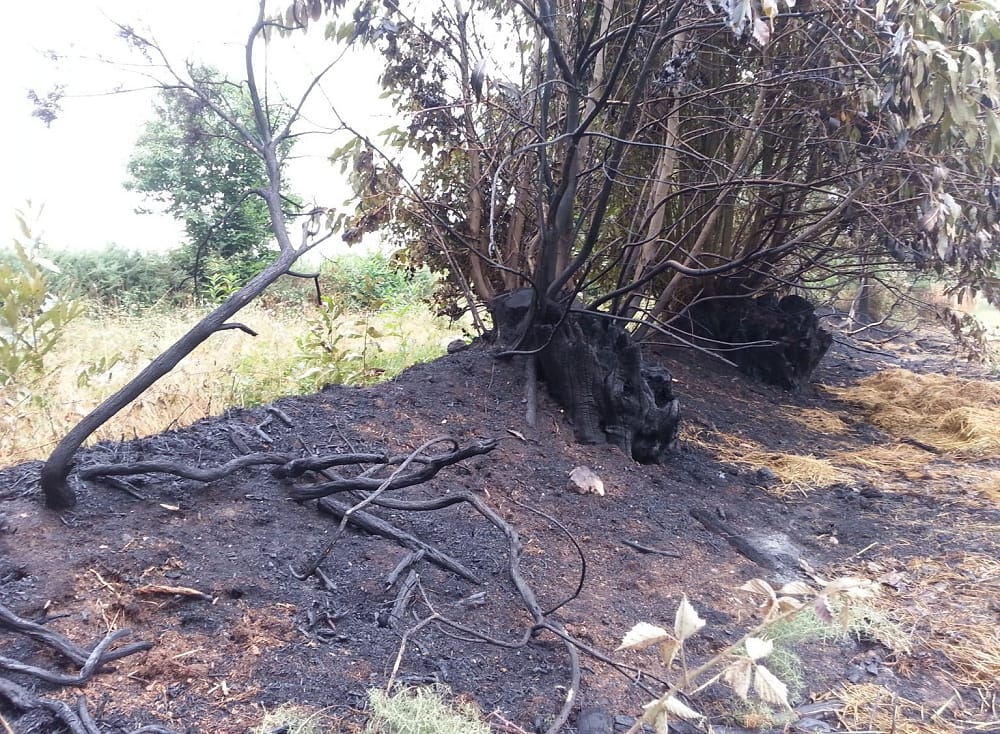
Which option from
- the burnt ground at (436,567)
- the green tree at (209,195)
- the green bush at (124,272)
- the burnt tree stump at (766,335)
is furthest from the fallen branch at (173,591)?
the green bush at (124,272)

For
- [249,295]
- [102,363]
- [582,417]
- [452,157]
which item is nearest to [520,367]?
[582,417]

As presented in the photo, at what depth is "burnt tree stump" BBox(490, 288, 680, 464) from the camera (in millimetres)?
3406

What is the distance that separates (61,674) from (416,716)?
0.73m

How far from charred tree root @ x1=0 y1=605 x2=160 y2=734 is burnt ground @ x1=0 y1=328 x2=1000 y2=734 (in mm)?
23

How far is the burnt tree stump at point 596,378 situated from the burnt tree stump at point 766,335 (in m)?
2.49

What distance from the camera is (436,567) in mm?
2131

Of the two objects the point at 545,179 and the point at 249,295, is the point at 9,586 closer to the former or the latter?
the point at 249,295

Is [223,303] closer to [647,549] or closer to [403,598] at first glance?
[403,598]

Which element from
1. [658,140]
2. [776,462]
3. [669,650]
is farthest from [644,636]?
[658,140]

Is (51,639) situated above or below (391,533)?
above

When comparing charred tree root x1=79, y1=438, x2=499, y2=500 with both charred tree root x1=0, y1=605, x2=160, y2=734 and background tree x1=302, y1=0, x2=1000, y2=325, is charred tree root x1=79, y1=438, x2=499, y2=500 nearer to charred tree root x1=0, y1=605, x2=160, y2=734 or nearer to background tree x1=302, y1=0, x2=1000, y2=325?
charred tree root x1=0, y1=605, x2=160, y2=734

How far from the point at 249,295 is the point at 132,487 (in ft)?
2.19

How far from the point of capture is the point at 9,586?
1.62 meters

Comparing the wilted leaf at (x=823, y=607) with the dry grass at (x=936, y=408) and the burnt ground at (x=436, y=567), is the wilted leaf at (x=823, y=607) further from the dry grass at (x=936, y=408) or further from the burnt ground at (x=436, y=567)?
the dry grass at (x=936, y=408)
